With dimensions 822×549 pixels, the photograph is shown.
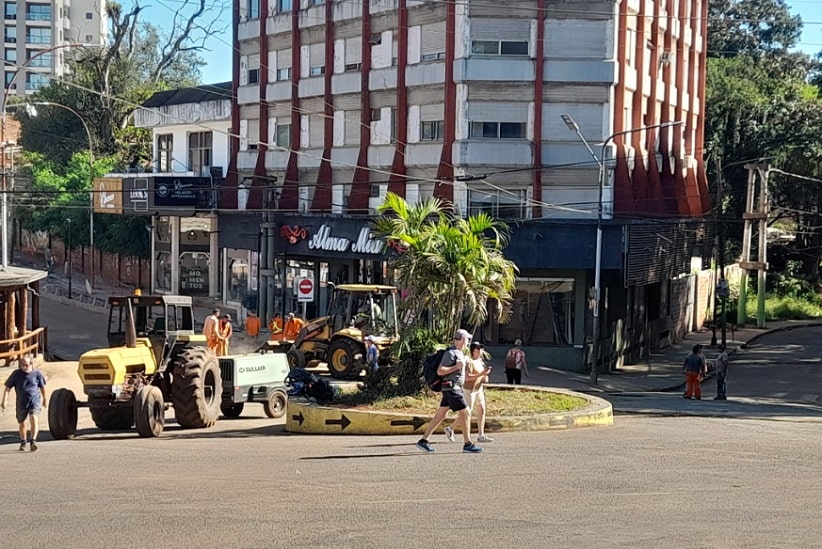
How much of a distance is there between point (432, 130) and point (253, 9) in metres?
13.1

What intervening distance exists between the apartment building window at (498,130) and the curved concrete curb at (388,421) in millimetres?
22485

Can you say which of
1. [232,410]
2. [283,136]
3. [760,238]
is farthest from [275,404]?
[760,238]

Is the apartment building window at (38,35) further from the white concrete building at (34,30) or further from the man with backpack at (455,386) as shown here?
the man with backpack at (455,386)

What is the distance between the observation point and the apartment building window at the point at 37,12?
421ft

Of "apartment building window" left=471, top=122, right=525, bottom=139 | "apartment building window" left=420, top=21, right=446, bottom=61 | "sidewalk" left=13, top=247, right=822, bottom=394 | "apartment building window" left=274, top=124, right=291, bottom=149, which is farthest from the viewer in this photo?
"apartment building window" left=274, top=124, right=291, bottom=149

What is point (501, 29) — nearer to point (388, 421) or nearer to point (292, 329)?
Answer: point (292, 329)

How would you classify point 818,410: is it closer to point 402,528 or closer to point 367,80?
point 402,528

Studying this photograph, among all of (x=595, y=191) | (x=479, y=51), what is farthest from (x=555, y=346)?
(x=479, y=51)

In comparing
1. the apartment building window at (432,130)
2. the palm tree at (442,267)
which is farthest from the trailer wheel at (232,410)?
the apartment building window at (432,130)

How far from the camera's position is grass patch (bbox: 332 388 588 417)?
1973 cm

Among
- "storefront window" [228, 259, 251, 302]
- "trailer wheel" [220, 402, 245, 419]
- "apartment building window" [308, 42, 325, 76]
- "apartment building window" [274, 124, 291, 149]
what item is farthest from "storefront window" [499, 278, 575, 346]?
"trailer wheel" [220, 402, 245, 419]

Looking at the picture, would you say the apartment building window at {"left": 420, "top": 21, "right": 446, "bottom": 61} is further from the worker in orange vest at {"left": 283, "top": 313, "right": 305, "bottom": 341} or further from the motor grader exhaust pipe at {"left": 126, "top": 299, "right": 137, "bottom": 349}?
the motor grader exhaust pipe at {"left": 126, "top": 299, "right": 137, "bottom": 349}

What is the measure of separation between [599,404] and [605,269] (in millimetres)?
19784

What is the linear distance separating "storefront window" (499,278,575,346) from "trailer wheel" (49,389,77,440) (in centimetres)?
2240
